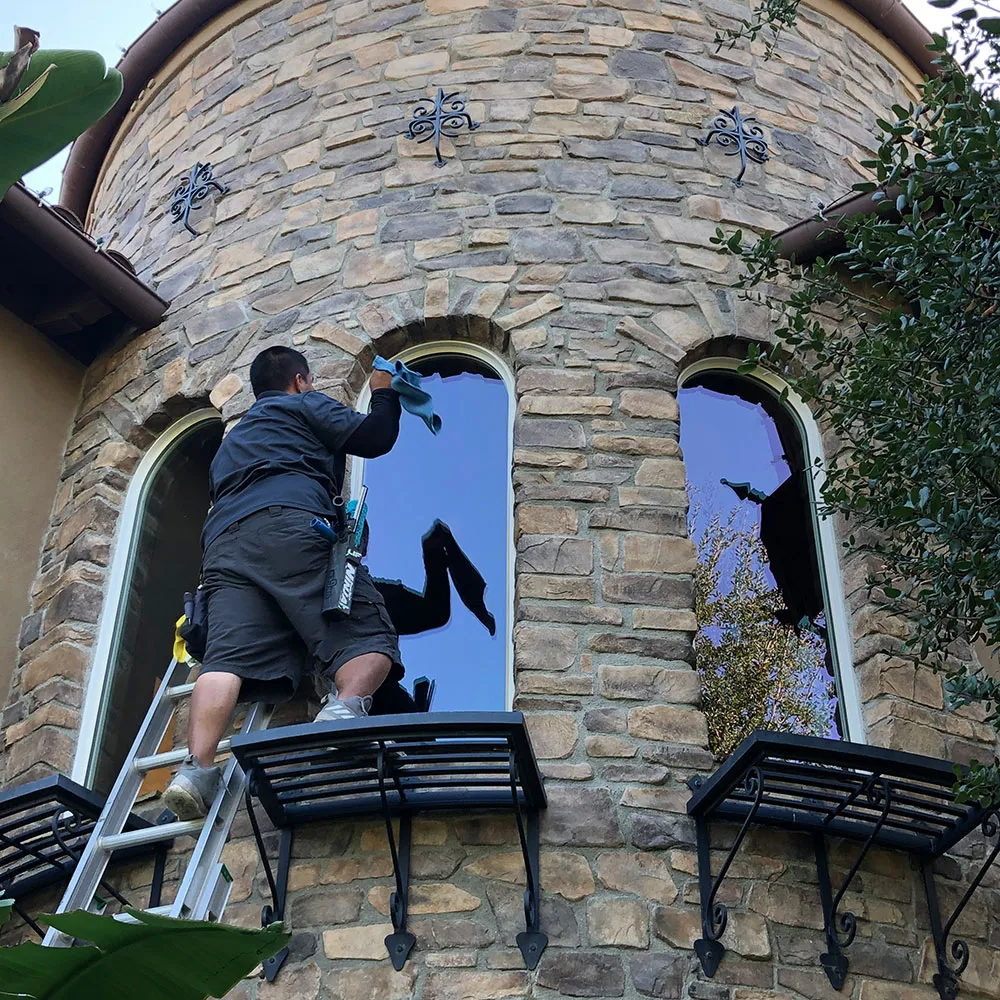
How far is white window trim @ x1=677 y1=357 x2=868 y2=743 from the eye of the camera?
6.03 metres

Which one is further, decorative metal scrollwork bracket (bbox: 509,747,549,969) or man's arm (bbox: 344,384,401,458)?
man's arm (bbox: 344,384,401,458)

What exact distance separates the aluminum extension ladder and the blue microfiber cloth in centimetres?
131

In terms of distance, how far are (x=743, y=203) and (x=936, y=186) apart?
7.65ft

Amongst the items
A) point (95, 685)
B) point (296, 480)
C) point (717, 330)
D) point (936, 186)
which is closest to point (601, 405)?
point (717, 330)

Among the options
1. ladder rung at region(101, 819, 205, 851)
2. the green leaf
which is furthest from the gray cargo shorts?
Result: the green leaf

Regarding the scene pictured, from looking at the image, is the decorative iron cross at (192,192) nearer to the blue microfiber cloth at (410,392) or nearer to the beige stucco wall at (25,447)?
the beige stucco wall at (25,447)

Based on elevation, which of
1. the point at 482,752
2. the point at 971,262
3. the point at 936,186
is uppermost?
the point at 936,186

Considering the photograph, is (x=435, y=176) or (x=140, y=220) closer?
(x=435, y=176)

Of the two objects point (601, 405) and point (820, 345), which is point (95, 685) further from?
point (820, 345)

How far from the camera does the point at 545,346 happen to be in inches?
264

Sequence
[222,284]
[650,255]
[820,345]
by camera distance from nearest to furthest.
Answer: [820,345]
[650,255]
[222,284]

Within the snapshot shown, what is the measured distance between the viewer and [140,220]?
8.53 m

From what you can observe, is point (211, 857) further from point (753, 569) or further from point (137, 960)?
point (753, 569)

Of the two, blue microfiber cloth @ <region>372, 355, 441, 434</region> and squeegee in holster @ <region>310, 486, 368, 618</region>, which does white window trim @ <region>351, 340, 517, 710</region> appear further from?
squeegee in holster @ <region>310, 486, 368, 618</region>
